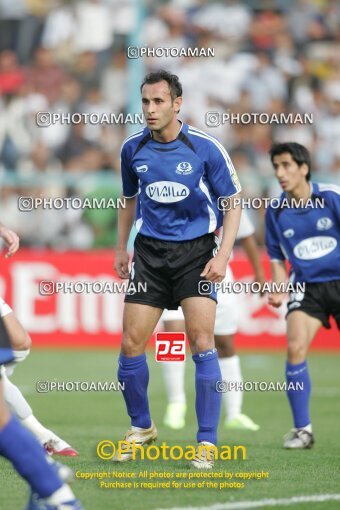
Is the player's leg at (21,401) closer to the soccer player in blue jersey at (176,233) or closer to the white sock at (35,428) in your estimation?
the white sock at (35,428)

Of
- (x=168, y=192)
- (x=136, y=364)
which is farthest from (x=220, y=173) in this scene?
(x=136, y=364)

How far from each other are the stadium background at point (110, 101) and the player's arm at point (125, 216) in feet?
22.5

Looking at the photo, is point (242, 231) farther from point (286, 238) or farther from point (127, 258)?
point (127, 258)

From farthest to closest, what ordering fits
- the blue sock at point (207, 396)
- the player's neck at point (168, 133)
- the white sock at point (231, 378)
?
the white sock at point (231, 378) → the player's neck at point (168, 133) → the blue sock at point (207, 396)

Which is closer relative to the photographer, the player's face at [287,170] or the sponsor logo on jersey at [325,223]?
the player's face at [287,170]

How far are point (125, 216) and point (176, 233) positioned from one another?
0.62 m

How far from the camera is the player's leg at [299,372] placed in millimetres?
7980

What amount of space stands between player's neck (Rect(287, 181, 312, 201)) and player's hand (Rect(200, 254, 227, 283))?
5.34 ft

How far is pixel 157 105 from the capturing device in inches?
268

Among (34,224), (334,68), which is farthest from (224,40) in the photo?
(34,224)

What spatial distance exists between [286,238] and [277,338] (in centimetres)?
655

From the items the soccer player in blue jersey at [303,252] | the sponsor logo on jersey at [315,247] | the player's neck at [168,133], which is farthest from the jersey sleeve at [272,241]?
the player's neck at [168,133]

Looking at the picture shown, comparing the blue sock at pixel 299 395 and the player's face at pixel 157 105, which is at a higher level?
the player's face at pixel 157 105

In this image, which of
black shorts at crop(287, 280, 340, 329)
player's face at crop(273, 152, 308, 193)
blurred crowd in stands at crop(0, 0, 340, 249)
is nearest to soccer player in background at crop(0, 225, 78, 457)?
black shorts at crop(287, 280, 340, 329)
